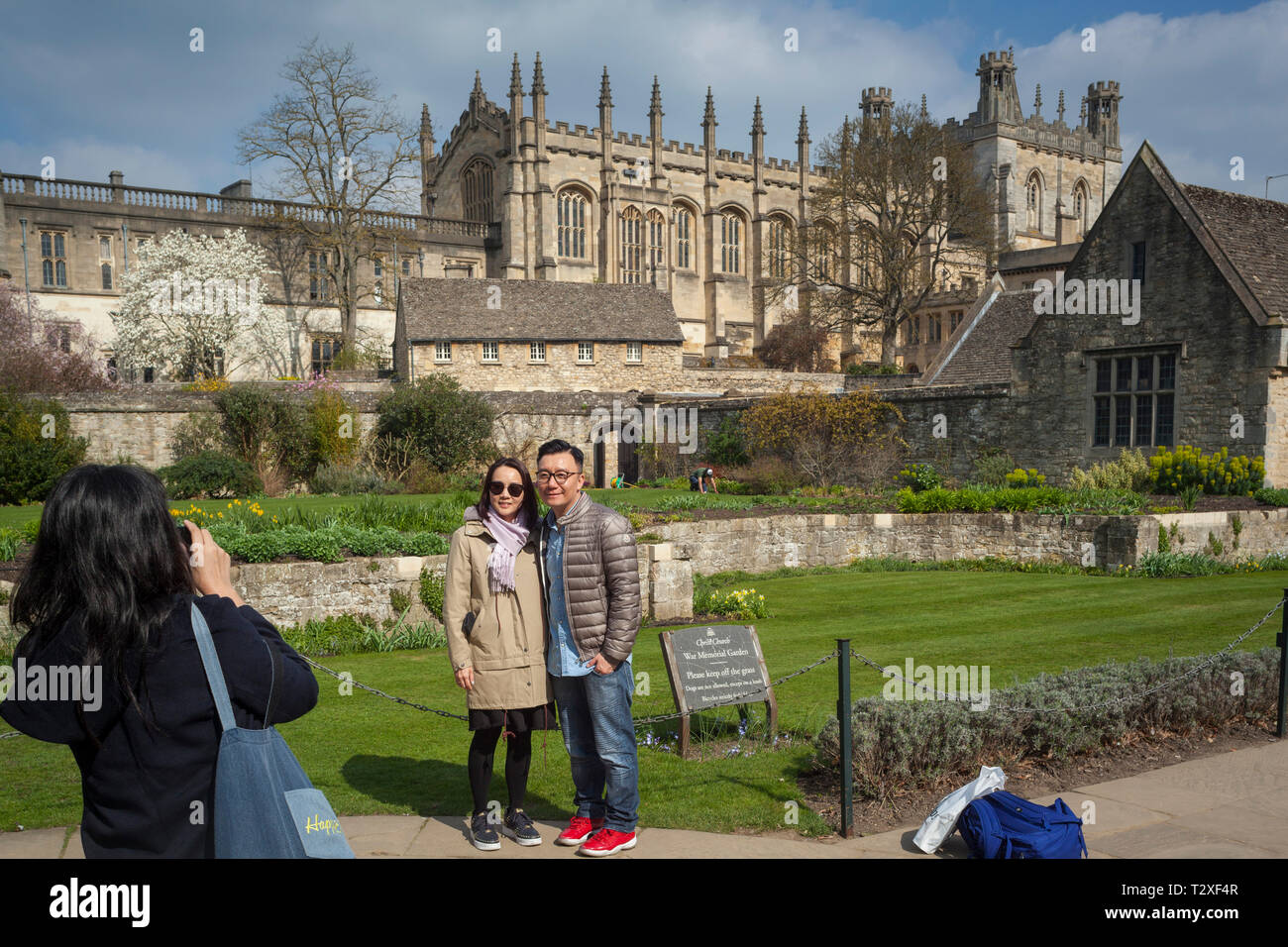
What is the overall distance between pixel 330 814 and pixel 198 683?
0.50 metres

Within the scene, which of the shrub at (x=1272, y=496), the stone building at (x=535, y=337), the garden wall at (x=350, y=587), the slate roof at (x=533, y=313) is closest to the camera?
the garden wall at (x=350, y=587)

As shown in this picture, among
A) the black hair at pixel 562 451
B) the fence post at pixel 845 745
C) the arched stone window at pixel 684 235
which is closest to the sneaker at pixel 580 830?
the fence post at pixel 845 745

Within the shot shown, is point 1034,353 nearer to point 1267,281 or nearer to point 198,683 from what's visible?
point 1267,281

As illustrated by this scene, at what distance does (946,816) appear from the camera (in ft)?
16.3

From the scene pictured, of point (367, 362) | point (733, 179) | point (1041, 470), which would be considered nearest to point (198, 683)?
point (1041, 470)

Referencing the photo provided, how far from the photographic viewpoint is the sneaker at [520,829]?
5023 mm

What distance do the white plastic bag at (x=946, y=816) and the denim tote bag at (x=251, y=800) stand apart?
3.34 m

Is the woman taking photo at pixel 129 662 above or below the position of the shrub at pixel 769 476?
above

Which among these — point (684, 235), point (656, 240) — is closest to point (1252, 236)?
point (656, 240)

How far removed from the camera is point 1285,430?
18.6 m

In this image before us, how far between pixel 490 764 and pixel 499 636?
2.26ft

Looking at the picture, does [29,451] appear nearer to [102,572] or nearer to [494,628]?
[494,628]

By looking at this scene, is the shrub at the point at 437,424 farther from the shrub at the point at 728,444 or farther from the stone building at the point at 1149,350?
the stone building at the point at 1149,350

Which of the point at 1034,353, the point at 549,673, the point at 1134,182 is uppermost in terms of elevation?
the point at 1134,182
